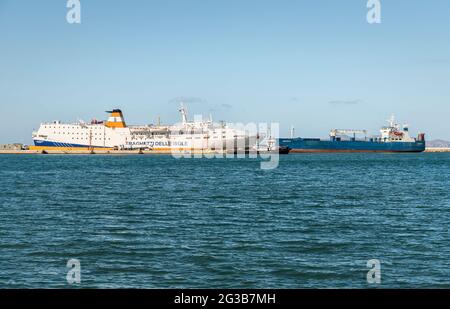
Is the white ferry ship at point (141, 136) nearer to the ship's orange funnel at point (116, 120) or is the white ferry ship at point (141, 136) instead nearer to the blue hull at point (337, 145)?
the ship's orange funnel at point (116, 120)

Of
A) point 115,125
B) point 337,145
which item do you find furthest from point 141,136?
point 337,145

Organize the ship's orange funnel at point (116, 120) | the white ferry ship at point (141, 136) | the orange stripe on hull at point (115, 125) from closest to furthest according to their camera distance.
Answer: the white ferry ship at point (141, 136)
the orange stripe on hull at point (115, 125)
the ship's orange funnel at point (116, 120)

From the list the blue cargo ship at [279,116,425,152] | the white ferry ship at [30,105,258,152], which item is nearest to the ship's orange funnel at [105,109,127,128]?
the white ferry ship at [30,105,258,152]

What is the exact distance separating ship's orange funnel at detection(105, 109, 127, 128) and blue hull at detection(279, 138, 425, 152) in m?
45.6

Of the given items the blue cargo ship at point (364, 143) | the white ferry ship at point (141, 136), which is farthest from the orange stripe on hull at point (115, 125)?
the blue cargo ship at point (364, 143)

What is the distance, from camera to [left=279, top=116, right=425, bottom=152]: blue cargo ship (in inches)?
5556

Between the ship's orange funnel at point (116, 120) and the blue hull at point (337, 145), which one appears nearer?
the blue hull at point (337, 145)

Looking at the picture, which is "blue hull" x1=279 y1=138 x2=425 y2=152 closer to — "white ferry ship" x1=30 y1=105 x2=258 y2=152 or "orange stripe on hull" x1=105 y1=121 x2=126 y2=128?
"white ferry ship" x1=30 y1=105 x2=258 y2=152

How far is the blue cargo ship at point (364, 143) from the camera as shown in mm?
141125

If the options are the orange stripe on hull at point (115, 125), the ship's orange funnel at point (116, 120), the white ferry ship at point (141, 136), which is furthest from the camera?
the ship's orange funnel at point (116, 120)

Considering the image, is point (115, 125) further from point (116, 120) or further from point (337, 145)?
point (337, 145)
